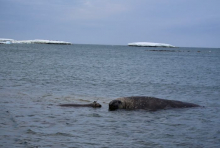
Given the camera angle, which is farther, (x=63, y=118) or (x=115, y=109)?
(x=115, y=109)

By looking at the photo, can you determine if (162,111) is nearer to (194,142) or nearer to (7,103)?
(194,142)

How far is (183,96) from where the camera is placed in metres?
17.5

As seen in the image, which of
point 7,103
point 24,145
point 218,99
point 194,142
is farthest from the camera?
point 218,99

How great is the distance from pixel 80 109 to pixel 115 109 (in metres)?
1.46

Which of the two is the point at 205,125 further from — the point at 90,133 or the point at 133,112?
the point at 90,133

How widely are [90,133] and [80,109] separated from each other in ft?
11.3

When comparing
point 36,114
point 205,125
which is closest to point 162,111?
point 205,125

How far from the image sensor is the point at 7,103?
43.8 ft

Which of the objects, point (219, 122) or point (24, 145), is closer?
point (24, 145)

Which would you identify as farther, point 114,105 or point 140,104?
point 140,104

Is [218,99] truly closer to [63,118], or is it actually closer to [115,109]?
[115,109]

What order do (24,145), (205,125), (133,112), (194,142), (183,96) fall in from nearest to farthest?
(24,145) → (194,142) → (205,125) → (133,112) → (183,96)

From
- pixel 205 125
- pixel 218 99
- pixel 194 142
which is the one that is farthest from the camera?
pixel 218 99

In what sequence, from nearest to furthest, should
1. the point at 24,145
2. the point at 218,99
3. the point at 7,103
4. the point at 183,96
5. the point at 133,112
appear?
1. the point at 24,145
2. the point at 133,112
3. the point at 7,103
4. the point at 218,99
5. the point at 183,96
